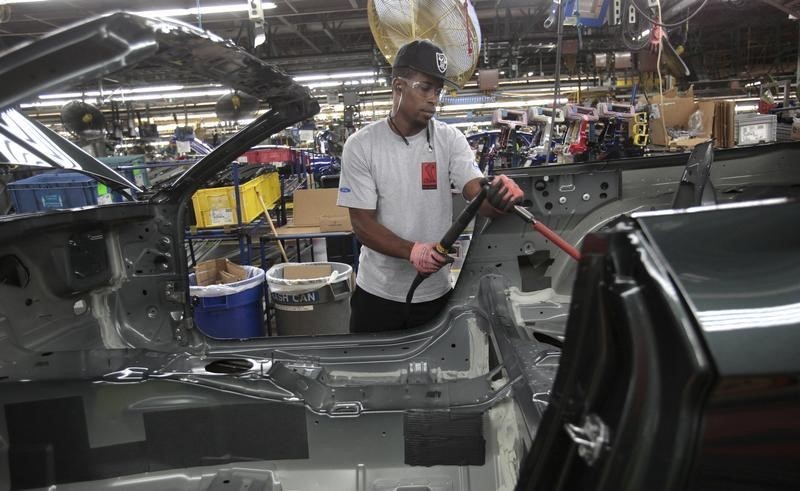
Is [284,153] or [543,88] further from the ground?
[543,88]

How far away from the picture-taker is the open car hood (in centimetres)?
93

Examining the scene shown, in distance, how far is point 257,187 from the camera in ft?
17.7

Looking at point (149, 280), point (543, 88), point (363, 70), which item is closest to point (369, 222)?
point (149, 280)

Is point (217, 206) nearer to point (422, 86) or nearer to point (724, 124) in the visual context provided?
point (422, 86)

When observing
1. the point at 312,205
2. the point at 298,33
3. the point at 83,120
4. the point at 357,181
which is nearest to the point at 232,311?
the point at 312,205

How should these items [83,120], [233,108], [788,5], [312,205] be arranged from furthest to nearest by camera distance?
[83,120] < [233,108] < [312,205] < [788,5]

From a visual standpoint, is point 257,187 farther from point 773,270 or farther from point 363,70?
point 363,70

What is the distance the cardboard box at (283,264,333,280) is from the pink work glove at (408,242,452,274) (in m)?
2.03

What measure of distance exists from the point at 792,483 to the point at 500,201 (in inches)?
48.1

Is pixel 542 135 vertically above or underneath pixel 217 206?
above

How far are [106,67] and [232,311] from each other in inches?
109

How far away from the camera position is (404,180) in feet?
7.18

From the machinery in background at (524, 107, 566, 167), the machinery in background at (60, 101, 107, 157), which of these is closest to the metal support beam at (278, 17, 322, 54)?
the machinery in background at (60, 101, 107, 157)

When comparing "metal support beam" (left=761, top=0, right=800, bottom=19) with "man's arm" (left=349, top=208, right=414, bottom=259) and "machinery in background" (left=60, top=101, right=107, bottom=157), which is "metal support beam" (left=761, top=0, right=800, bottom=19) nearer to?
"man's arm" (left=349, top=208, right=414, bottom=259)
